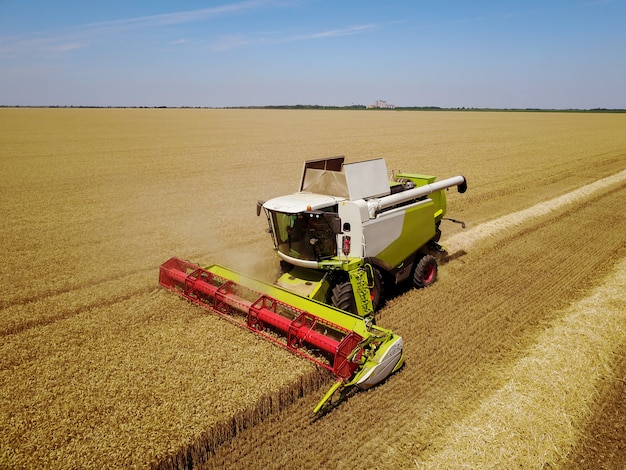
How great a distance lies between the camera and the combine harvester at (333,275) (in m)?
5.22

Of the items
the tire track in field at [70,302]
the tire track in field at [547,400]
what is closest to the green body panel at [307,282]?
the tire track in field at [547,400]

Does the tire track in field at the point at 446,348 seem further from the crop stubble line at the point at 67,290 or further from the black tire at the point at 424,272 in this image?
the crop stubble line at the point at 67,290

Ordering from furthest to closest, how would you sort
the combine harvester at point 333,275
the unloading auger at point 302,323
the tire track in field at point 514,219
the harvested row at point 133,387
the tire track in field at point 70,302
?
the tire track in field at point 514,219
the tire track in field at point 70,302
the combine harvester at point 333,275
the unloading auger at point 302,323
the harvested row at point 133,387

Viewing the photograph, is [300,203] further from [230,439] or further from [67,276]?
[67,276]

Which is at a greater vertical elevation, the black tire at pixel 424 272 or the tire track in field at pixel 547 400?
the black tire at pixel 424 272

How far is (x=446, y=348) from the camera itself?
594cm

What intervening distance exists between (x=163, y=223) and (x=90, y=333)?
5.90 m

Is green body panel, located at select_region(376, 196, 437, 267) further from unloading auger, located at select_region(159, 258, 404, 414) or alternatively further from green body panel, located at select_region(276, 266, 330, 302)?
unloading auger, located at select_region(159, 258, 404, 414)

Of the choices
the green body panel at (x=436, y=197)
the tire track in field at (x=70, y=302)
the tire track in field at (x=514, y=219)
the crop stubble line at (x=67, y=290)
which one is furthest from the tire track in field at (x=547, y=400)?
the crop stubble line at (x=67, y=290)

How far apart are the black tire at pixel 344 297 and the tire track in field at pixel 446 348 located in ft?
2.87

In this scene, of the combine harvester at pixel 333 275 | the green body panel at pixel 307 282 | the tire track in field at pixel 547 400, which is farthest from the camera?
the green body panel at pixel 307 282

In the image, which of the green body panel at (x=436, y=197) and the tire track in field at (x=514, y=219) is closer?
the green body panel at (x=436, y=197)

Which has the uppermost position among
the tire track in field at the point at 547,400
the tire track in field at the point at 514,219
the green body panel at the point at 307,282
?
the green body panel at the point at 307,282

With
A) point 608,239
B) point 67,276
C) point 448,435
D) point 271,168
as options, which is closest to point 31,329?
point 67,276
